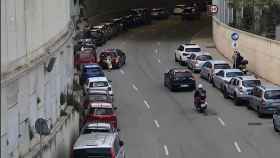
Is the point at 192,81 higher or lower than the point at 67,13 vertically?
lower

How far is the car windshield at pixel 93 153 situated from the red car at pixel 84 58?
94.5 ft

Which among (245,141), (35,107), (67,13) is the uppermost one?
(67,13)

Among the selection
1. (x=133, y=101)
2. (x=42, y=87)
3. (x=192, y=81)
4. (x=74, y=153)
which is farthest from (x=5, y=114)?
(x=192, y=81)

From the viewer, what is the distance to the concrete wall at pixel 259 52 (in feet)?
157

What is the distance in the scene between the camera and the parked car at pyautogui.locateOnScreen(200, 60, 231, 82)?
164 feet

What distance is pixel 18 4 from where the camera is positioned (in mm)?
24750

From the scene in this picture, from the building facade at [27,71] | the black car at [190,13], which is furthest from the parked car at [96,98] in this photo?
the black car at [190,13]

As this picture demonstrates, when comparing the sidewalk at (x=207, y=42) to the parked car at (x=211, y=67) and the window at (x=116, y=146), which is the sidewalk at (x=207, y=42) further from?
the window at (x=116, y=146)

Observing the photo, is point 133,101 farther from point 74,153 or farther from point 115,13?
point 115,13

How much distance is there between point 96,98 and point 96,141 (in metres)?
12.0

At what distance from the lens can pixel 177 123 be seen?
127 feet

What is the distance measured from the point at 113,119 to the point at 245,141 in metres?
5.47

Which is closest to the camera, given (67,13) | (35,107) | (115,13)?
(35,107)

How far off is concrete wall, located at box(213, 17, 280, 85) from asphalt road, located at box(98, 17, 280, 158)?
11.2ft
